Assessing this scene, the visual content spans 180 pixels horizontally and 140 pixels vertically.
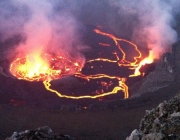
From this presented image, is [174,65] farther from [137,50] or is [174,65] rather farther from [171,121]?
[171,121]

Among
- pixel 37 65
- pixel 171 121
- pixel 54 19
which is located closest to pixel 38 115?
pixel 37 65

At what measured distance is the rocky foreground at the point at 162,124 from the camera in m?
6.38

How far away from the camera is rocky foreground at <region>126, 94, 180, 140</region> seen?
6.38 m

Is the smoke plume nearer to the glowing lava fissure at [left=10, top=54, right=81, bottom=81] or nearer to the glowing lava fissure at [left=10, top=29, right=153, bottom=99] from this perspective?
the glowing lava fissure at [left=10, top=54, right=81, bottom=81]

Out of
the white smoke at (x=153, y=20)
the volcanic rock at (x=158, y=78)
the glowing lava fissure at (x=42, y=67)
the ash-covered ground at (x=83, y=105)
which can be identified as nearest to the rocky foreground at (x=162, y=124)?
the ash-covered ground at (x=83, y=105)

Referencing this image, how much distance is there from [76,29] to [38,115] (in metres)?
14.2

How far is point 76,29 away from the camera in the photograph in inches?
1209

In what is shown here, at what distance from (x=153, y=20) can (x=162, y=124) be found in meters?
27.4

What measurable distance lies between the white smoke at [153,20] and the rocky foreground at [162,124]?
18648mm

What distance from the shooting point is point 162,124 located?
22.2 ft

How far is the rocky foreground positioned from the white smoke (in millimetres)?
18648

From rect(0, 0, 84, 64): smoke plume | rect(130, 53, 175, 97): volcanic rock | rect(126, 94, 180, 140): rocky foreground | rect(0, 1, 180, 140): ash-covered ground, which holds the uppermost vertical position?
rect(0, 0, 84, 64): smoke plume

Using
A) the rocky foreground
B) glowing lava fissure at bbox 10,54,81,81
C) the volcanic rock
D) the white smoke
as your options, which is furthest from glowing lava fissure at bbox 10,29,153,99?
the rocky foreground

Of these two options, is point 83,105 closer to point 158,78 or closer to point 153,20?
point 158,78
